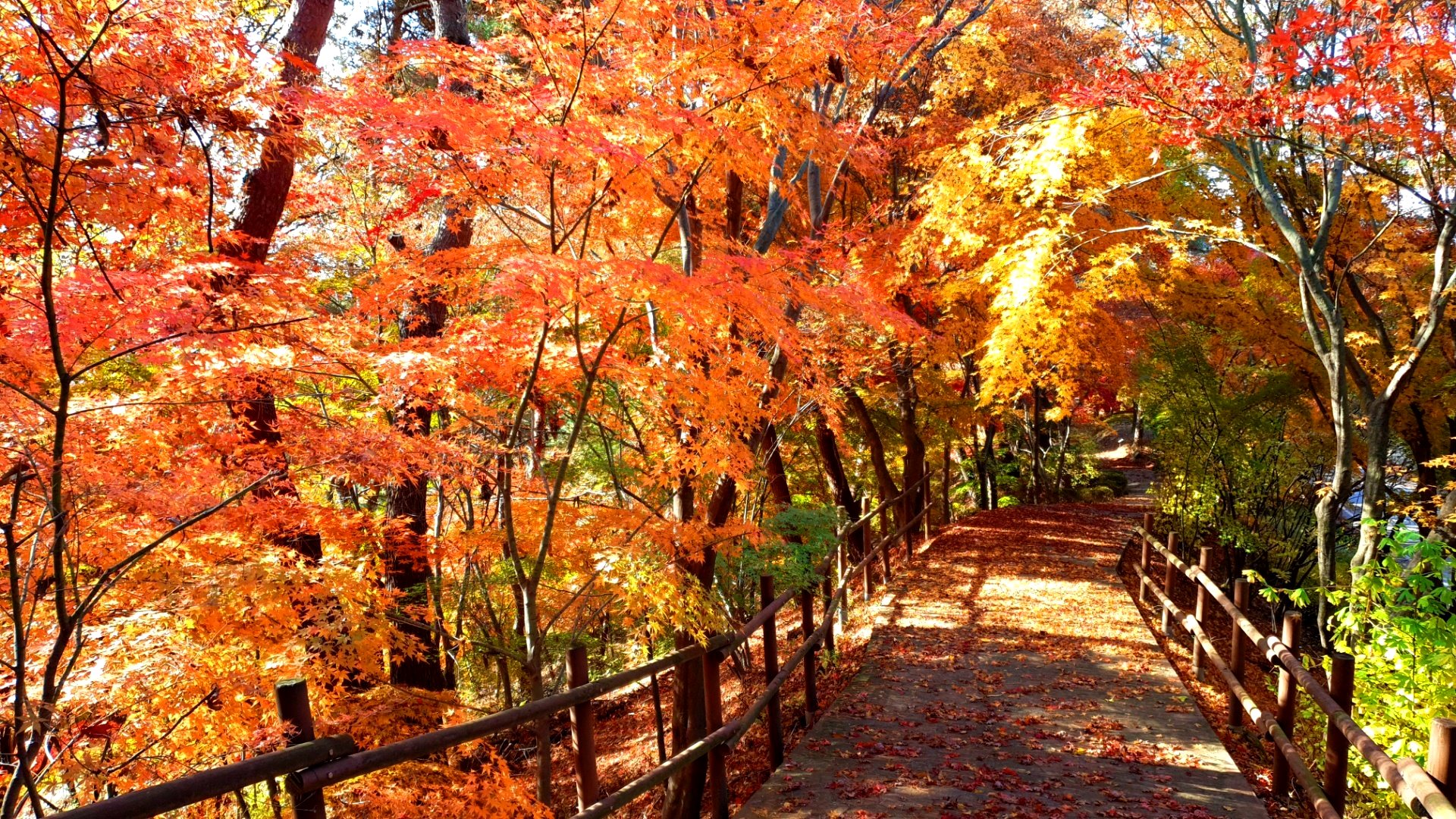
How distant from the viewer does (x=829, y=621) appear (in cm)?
707

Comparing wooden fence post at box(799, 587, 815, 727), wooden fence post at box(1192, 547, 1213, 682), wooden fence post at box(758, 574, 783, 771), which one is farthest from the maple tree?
wooden fence post at box(1192, 547, 1213, 682)

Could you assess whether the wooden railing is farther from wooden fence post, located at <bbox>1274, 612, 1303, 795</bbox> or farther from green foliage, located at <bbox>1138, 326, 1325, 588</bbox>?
green foliage, located at <bbox>1138, 326, 1325, 588</bbox>

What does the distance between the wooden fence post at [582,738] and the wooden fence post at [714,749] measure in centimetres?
86

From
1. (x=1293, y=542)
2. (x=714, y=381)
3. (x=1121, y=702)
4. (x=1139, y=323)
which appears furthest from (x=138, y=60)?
(x=1139, y=323)

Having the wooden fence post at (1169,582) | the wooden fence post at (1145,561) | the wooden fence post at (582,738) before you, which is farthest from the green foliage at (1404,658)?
the wooden fence post at (1145,561)

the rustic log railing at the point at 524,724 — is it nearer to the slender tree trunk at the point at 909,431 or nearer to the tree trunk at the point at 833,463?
the tree trunk at the point at 833,463

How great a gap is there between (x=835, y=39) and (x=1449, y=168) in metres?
6.94

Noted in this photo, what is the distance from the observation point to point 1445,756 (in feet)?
9.20

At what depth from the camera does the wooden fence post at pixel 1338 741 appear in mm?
3740

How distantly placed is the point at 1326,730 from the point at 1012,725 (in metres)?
1.96

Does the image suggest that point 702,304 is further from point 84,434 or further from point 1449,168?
point 1449,168

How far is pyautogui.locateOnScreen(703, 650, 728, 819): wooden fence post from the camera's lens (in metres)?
4.30

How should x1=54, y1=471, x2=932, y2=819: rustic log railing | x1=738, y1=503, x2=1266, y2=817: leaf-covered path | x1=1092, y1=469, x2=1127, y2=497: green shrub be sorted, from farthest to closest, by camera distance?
x1=1092, y1=469, x2=1127, y2=497: green shrub < x1=738, y1=503, x2=1266, y2=817: leaf-covered path < x1=54, y1=471, x2=932, y2=819: rustic log railing

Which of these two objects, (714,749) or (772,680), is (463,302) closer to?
(772,680)
